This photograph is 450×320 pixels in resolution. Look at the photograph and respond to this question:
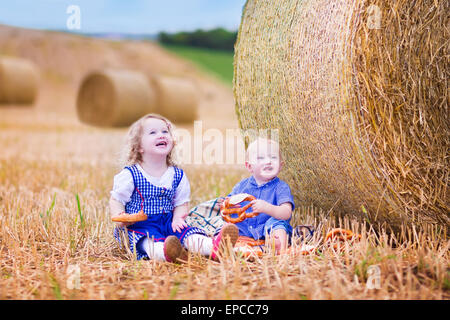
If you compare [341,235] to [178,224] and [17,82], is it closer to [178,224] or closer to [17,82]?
[178,224]

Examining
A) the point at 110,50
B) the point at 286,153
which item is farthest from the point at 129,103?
the point at 110,50

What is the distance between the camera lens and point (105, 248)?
280cm

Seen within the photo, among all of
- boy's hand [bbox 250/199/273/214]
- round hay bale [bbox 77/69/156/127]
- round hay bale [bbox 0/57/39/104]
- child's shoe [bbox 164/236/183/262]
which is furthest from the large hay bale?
round hay bale [bbox 0/57/39/104]

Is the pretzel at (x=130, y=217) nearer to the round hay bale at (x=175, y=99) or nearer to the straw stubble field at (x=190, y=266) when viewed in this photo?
the straw stubble field at (x=190, y=266)

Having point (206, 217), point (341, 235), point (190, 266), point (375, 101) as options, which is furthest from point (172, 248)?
point (375, 101)

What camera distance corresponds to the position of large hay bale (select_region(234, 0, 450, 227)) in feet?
8.57

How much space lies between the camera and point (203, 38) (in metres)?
27.4

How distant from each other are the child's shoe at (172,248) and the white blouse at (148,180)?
0.40 m

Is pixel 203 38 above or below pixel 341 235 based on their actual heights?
above

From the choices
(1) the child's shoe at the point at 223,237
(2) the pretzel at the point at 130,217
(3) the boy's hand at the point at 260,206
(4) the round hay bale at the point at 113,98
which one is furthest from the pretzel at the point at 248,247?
(4) the round hay bale at the point at 113,98

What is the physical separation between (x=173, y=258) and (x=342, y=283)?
834 millimetres

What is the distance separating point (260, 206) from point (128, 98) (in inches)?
313

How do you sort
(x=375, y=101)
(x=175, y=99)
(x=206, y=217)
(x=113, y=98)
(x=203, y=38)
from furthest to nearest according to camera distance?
(x=203, y=38) < (x=175, y=99) < (x=113, y=98) < (x=206, y=217) < (x=375, y=101)
